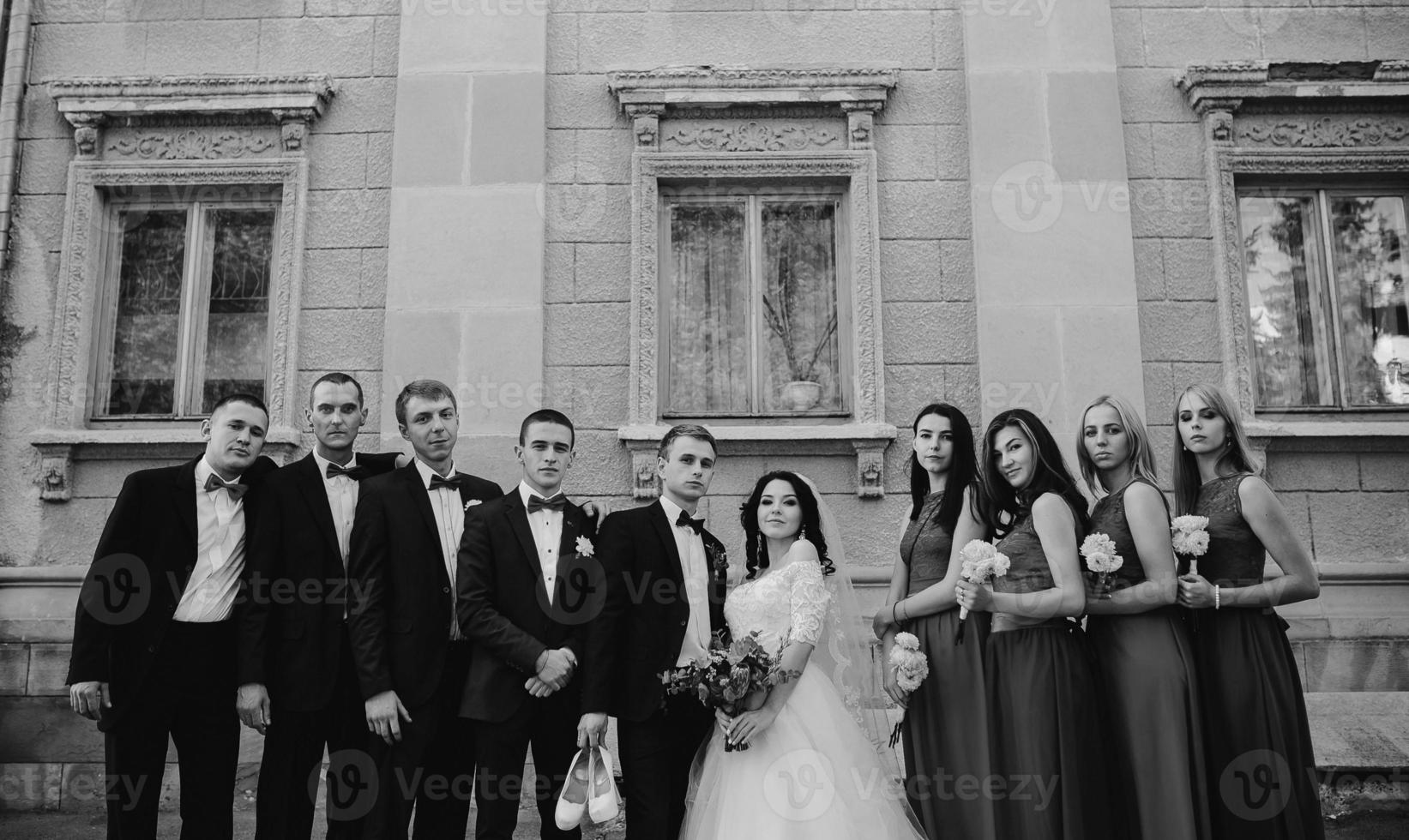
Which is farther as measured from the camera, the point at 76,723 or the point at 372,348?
the point at 372,348

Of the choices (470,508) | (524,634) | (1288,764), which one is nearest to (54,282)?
(470,508)

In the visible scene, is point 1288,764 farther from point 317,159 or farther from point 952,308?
point 317,159

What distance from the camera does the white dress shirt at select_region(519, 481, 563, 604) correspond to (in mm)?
4801

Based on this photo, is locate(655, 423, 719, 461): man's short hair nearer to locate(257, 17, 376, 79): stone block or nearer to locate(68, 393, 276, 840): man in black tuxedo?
locate(68, 393, 276, 840): man in black tuxedo

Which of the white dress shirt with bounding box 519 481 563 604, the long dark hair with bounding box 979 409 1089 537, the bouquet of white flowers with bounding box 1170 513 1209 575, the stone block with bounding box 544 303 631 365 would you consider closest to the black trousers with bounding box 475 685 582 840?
the white dress shirt with bounding box 519 481 563 604

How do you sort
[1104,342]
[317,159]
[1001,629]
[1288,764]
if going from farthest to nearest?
1. [317,159]
2. [1104,342]
3. [1001,629]
4. [1288,764]

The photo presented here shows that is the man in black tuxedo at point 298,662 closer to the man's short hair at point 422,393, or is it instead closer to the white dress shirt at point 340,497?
the white dress shirt at point 340,497

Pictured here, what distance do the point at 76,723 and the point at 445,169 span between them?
14.4 feet

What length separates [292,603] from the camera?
15.6ft

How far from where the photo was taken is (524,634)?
15.1 ft

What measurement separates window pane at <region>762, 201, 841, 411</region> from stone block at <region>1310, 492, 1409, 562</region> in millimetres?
3393

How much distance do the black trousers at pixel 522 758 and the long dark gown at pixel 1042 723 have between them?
1851 millimetres

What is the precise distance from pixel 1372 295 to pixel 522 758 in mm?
6986

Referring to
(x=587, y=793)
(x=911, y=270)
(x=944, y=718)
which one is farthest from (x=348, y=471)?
(x=911, y=270)
